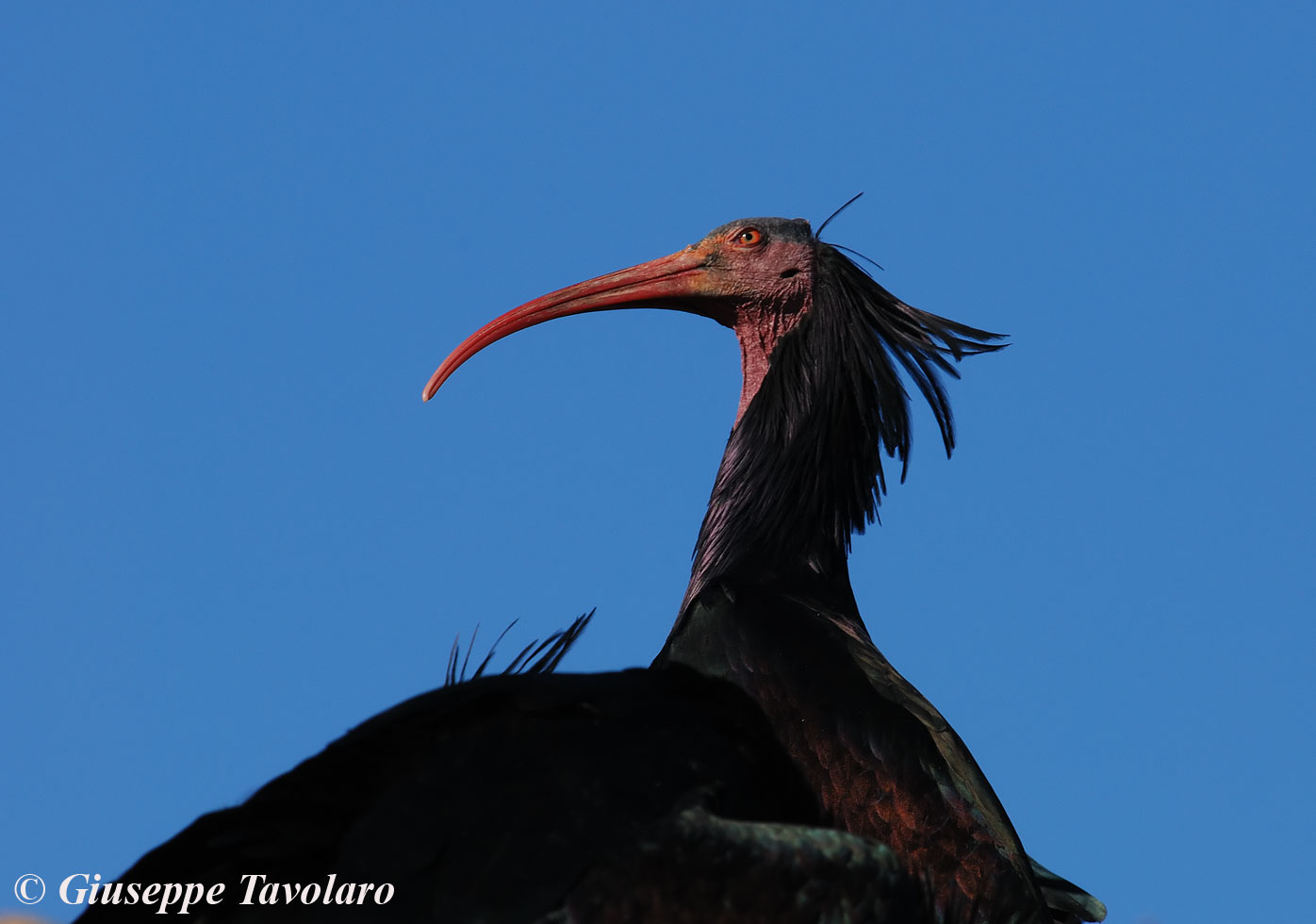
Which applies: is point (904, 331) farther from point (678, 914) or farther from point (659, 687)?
point (678, 914)

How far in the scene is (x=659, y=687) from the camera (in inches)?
233

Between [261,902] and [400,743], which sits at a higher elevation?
[400,743]

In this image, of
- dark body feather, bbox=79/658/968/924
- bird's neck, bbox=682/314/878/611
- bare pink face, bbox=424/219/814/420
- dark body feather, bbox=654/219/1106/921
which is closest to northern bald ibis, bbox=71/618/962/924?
dark body feather, bbox=79/658/968/924

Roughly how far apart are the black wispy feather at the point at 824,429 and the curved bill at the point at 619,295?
0.68 metres

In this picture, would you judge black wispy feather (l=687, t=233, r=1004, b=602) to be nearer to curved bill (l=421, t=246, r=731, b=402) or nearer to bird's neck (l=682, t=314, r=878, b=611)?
bird's neck (l=682, t=314, r=878, b=611)

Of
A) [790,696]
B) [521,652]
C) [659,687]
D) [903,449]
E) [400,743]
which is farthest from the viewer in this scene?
[903,449]

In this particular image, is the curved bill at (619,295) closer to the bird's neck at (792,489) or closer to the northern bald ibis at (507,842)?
the bird's neck at (792,489)

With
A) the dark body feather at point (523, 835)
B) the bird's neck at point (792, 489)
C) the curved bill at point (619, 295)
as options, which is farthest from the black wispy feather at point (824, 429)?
the dark body feather at point (523, 835)

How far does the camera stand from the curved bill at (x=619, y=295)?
8719 mm

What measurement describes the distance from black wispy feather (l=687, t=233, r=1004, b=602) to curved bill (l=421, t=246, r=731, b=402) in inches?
26.6

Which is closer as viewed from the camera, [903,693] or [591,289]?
[903,693]

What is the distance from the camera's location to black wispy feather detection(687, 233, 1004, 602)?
750 centimetres

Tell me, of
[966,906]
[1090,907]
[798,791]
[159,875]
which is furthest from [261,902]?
[1090,907]

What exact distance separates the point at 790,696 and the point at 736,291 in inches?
108
